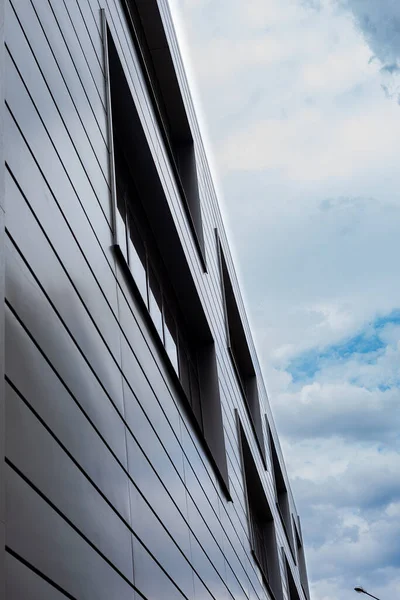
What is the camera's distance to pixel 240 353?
26.5m

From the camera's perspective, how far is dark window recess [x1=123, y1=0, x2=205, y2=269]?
15.2 m

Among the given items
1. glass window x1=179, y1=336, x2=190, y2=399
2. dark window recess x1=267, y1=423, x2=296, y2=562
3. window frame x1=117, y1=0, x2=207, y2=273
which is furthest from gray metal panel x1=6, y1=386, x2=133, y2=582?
dark window recess x1=267, y1=423, x2=296, y2=562

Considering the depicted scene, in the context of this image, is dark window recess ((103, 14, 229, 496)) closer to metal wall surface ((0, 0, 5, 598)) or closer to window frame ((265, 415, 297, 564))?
metal wall surface ((0, 0, 5, 598))

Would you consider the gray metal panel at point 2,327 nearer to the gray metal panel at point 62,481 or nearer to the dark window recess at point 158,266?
the gray metal panel at point 62,481

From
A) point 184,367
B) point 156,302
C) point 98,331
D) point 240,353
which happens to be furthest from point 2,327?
point 240,353

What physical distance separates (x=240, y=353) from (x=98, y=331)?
1949 cm

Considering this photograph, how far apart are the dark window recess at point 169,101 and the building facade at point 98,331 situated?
67 mm

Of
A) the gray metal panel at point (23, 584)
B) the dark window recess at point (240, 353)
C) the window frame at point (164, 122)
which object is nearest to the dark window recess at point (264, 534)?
the dark window recess at point (240, 353)

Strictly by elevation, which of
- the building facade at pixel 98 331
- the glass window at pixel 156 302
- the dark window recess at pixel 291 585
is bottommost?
the building facade at pixel 98 331

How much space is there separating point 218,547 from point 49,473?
30.0 feet

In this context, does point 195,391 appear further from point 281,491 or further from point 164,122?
point 281,491

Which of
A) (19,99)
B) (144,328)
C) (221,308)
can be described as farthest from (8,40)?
(221,308)

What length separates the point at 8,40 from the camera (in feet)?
18.9

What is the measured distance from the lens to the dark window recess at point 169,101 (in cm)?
1523
